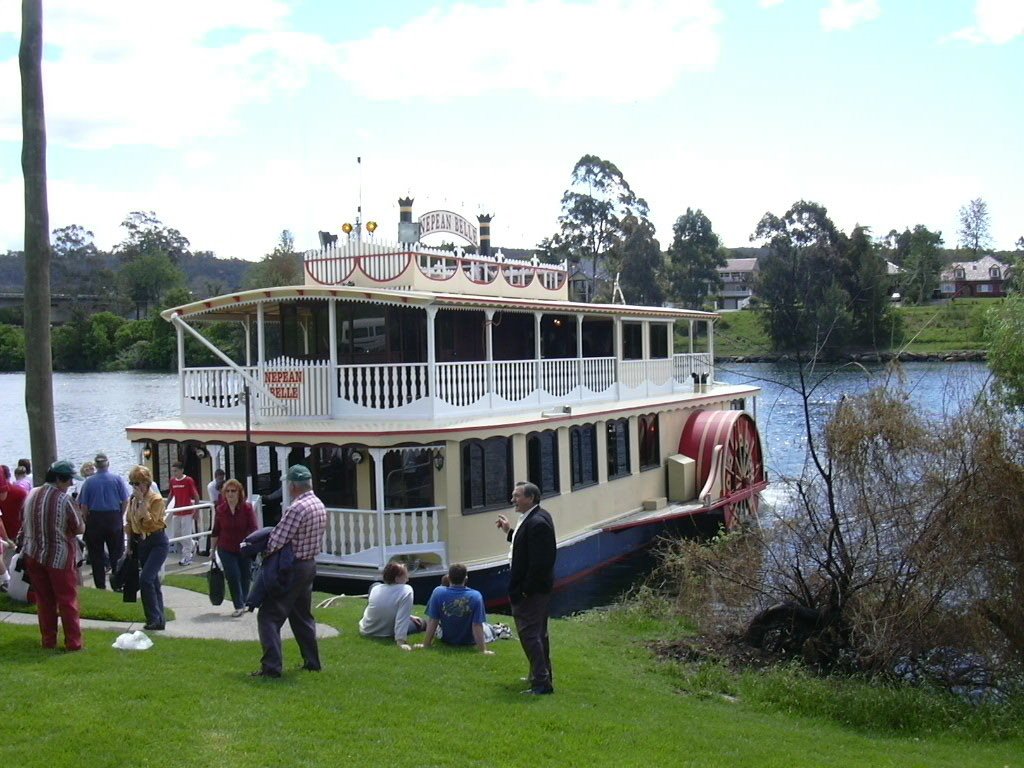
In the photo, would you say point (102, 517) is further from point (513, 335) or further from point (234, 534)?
point (513, 335)

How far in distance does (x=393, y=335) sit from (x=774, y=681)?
8729mm

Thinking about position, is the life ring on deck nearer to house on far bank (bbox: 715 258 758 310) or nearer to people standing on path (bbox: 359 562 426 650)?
people standing on path (bbox: 359 562 426 650)

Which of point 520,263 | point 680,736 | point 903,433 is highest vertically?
point 520,263

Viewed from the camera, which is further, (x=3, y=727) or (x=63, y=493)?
(x=63, y=493)

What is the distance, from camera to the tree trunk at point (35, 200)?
1129cm

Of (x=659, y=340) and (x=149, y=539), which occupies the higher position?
(x=659, y=340)

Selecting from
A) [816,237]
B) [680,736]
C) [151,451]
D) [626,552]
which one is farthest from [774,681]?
[816,237]

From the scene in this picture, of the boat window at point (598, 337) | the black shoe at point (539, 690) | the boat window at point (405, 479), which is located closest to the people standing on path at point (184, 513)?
the boat window at point (405, 479)

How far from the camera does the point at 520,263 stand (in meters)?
20.1

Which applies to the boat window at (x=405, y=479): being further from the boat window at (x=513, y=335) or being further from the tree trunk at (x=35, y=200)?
the tree trunk at (x=35, y=200)

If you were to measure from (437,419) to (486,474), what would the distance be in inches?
45.5

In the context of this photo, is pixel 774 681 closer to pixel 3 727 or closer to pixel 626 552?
pixel 3 727

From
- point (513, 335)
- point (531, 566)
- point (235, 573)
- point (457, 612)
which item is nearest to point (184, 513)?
point (235, 573)

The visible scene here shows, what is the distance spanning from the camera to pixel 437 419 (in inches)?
592
